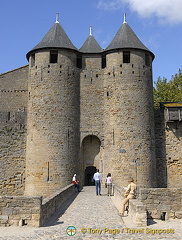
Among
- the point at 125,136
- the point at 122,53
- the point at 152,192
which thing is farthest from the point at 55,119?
the point at 152,192

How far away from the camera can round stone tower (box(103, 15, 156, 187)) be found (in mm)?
16688

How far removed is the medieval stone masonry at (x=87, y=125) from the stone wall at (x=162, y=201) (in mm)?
7405

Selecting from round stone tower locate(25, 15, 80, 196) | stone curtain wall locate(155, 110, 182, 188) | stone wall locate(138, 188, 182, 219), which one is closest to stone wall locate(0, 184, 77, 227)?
stone wall locate(138, 188, 182, 219)

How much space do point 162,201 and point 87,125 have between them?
9.20 meters

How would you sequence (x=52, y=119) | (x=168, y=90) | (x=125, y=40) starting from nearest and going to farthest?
1. (x=52, y=119)
2. (x=125, y=40)
3. (x=168, y=90)

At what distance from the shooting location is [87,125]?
17.7 metres

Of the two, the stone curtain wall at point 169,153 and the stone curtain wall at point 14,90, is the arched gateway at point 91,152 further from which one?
the stone curtain wall at point 14,90

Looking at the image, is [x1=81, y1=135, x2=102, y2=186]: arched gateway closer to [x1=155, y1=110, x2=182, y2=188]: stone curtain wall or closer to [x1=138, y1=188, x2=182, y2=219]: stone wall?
[x1=155, y1=110, x2=182, y2=188]: stone curtain wall

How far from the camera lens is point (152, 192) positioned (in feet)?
29.6

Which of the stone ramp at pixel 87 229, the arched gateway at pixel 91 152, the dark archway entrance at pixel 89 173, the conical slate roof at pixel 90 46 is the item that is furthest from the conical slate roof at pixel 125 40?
the stone ramp at pixel 87 229

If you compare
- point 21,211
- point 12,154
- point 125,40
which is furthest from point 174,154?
point 21,211

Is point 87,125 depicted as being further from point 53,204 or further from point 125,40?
point 53,204

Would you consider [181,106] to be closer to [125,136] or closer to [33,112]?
[125,136]

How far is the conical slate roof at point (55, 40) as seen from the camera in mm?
17969
